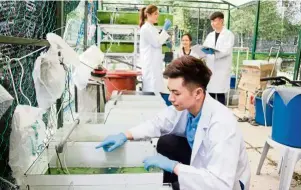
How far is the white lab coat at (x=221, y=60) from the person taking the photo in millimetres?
3141

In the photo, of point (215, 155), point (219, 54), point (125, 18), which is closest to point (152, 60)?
point (219, 54)

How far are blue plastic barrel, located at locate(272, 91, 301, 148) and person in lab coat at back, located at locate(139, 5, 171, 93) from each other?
4.86ft

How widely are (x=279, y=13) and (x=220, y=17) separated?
1733 millimetres

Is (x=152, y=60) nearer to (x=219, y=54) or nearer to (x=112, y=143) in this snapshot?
(x=219, y=54)

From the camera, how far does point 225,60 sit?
320cm

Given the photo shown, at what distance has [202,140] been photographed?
3.52 feet

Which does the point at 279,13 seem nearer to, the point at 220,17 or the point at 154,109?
the point at 220,17

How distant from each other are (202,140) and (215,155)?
0.11m

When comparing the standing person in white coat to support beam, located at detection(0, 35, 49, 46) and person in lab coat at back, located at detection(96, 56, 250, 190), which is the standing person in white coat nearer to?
person in lab coat at back, located at detection(96, 56, 250, 190)

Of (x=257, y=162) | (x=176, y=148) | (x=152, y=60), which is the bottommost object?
(x=257, y=162)

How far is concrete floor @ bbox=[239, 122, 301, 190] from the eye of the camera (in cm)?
189

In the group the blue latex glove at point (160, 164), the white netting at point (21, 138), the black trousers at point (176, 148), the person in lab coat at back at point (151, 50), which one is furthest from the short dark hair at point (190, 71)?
the person in lab coat at back at point (151, 50)

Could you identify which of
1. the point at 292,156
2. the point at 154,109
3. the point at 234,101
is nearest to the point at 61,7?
the point at 154,109

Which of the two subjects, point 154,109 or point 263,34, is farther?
point 263,34
